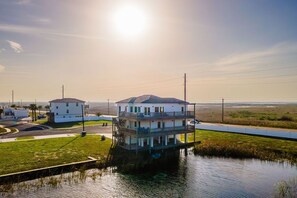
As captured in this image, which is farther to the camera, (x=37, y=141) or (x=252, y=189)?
(x=37, y=141)

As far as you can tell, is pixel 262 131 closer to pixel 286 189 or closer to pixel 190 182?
pixel 286 189

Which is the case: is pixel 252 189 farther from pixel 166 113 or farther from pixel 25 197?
pixel 25 197

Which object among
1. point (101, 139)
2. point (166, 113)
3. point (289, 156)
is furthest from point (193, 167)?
point (101, 139)

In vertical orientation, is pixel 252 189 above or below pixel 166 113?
below

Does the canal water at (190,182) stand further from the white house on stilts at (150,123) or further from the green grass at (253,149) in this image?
the white house on stilts at (150,123)

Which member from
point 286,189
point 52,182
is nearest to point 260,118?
point 286,189

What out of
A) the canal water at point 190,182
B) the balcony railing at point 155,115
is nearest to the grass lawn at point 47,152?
the canal water at point 190,182
